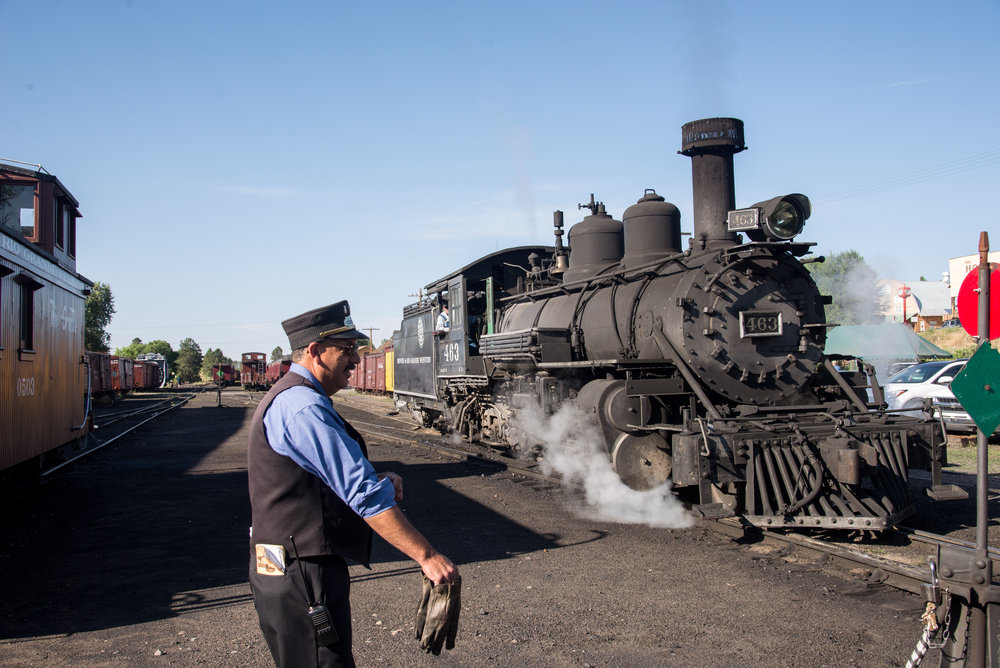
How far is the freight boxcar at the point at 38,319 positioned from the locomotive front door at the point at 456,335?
5930 millimetres

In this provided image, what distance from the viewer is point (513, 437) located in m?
10.8

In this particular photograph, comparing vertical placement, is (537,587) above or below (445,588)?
below

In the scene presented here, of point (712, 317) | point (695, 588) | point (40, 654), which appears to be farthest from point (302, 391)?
point (712, 317)

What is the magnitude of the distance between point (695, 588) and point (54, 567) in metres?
5.10

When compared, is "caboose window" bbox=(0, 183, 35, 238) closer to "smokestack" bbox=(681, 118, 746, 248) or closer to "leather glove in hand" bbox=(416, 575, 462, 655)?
"smokestack" bbox=(681, 118, 746, 248)

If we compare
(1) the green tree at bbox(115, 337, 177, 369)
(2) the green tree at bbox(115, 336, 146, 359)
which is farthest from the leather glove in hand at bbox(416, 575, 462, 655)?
(1) the green tree at bbox(115, 337, 177, 369)

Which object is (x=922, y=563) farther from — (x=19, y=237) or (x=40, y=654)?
(x=19, y=237)

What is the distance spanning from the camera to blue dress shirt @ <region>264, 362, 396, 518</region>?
2.35 metres

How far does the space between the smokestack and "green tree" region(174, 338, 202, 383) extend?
371 feet

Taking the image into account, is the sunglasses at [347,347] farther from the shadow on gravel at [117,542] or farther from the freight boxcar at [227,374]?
the freight boxcar at [227,374]

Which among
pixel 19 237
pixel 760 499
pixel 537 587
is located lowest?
pixel 537 587

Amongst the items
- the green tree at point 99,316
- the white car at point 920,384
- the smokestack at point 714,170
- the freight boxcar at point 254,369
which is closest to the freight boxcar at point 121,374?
the freight boxcar at point 254,369

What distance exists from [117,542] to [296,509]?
18.2 feet

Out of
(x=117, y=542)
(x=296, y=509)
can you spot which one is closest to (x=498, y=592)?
(x=296, y=509)
